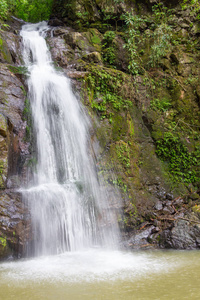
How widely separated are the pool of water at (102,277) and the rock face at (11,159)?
1.50 feet

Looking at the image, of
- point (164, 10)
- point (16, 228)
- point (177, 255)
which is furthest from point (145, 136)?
point (164, 10)

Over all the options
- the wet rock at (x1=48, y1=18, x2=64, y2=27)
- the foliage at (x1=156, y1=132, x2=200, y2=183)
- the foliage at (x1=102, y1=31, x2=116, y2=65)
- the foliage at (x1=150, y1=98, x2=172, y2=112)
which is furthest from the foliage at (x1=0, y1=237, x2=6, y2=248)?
the wet rock at (x1=48, y1=18, x2=64, y2=27)

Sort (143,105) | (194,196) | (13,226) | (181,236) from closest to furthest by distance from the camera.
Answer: (13,226)
(181,236)
(194,196)
(143,105)

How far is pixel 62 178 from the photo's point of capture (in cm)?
638

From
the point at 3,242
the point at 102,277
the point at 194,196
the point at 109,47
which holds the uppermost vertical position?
the point at 109,47

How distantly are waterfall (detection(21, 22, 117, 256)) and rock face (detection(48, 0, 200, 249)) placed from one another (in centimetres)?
48

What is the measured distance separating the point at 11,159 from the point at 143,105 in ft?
17.0

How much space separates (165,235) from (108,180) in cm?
204

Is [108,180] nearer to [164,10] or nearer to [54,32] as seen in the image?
[54,32]

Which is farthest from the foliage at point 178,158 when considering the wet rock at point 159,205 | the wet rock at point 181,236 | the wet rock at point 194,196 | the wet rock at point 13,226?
the wet rock at point 13,226

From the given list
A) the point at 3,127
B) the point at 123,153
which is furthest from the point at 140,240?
the point at 3,127

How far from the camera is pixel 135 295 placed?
2.90m

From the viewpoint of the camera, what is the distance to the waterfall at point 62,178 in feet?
16.6

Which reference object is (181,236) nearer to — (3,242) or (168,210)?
(168,210)
